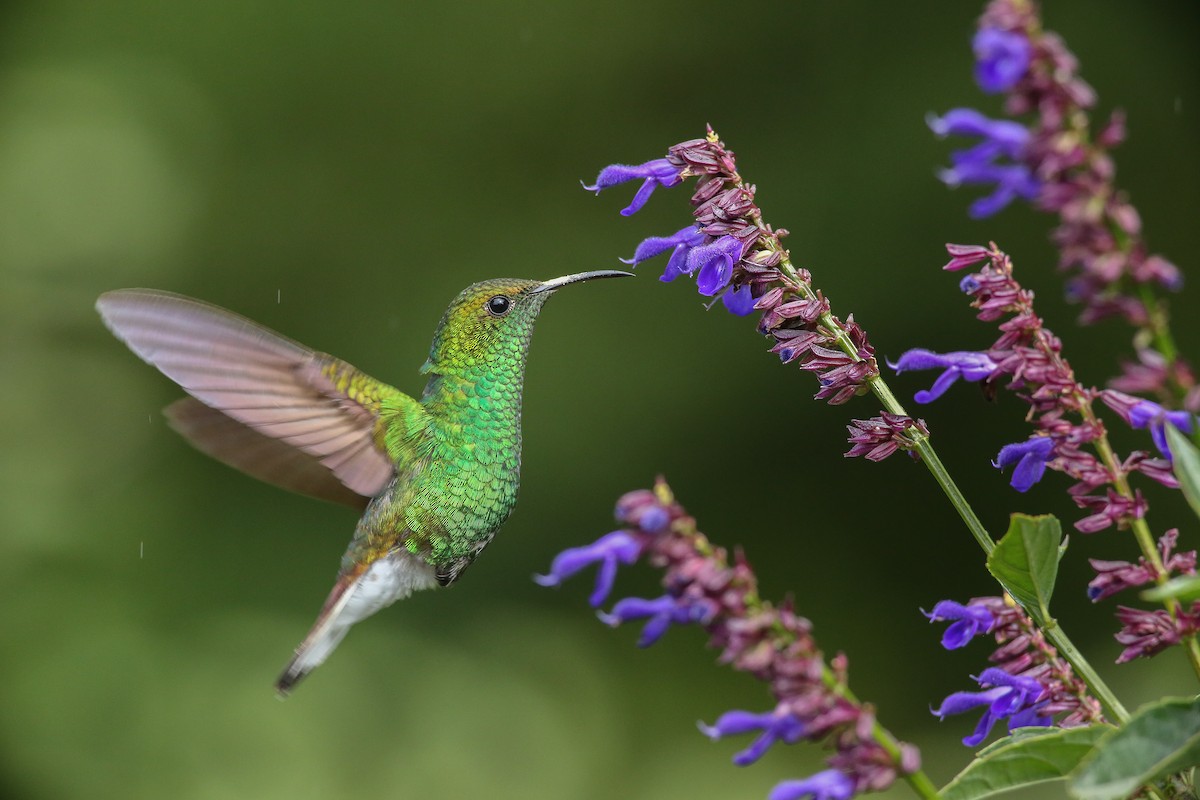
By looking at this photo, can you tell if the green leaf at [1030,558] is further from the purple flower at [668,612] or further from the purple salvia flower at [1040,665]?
the purple flower at [668,612]

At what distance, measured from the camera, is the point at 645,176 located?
1.82 meters

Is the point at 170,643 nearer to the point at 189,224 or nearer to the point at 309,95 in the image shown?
the point at 189,224

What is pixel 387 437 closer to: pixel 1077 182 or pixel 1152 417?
pixel 1152 417

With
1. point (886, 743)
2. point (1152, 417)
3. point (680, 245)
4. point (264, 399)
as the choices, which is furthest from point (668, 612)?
point (264, 399)

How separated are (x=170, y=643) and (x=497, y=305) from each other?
312 cm

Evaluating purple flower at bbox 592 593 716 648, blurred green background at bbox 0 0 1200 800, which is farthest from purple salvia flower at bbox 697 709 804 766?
blurred green background at bbox 0 0 1200 800

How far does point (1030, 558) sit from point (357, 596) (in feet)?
4.89

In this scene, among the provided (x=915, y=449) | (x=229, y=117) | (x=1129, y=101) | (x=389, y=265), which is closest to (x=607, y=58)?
(x=389, y=265)

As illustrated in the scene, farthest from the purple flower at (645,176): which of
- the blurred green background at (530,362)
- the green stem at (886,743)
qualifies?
the blurred green background at (530,362)

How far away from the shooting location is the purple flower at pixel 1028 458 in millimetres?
1425

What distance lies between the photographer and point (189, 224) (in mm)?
5543

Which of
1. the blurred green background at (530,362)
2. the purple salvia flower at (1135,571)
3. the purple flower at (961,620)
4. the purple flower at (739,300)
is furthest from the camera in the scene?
the blurred green background at (530,362)

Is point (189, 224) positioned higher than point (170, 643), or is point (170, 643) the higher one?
point (189, 224)

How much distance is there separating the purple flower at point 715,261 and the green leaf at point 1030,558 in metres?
0.49
